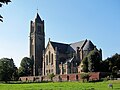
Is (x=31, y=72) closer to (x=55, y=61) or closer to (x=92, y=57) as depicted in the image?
(x=55, y=61)

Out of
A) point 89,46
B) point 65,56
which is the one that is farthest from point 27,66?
point 89,46

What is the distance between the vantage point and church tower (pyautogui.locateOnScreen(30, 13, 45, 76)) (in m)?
115

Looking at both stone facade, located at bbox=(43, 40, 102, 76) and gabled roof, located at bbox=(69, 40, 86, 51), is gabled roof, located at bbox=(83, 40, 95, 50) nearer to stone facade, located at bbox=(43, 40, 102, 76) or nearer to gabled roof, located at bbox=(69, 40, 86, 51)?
stone facade, located at bbox=(43, 40, 102, 76)

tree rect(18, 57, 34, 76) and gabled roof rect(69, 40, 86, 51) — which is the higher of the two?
gabled roof rect(69, 40, 86, 51)

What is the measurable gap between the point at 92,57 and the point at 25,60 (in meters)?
45.9

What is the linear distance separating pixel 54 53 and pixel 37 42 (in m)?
17.8

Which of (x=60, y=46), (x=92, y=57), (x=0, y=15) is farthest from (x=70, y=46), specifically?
(x=0, y=15)

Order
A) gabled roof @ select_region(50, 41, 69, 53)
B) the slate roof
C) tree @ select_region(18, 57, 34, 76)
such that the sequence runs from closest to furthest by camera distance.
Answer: the slate roof < gabled roof @ select_region(50, 41, 69, 53) < tree @ select_region(18, 57, 34, 76)

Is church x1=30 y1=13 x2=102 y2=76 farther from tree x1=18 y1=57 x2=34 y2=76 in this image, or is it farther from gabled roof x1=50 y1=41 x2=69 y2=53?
tree x1=18 y1=57 x2=34 y2=76

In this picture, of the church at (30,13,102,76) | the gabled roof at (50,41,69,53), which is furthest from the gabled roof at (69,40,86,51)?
the gabled roof at (50,41,69,53)

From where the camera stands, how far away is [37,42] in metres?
117

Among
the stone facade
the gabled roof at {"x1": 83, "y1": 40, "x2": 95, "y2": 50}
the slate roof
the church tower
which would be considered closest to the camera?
the stone facade

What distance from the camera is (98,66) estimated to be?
75.9 meters

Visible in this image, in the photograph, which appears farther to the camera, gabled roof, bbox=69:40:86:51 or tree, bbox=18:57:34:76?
tree, bbox=18:57:34:76
